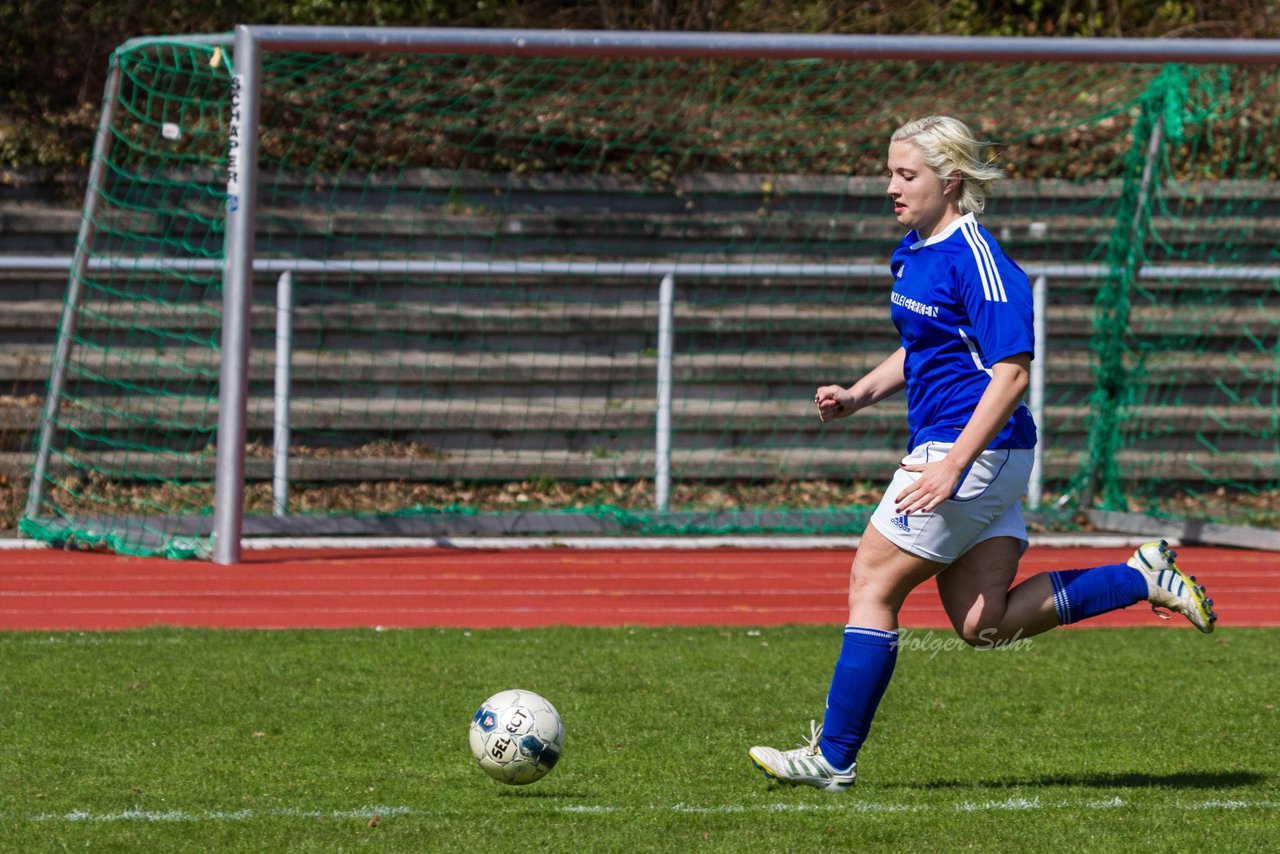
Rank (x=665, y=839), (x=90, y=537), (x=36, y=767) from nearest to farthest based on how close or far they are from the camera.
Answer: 1. (x=665, y=839)
2. (x=36, y=767)
3. (x=90, y=537)

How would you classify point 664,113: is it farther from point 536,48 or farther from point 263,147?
point 536,48

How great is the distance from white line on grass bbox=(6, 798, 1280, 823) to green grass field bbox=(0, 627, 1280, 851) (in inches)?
0.5

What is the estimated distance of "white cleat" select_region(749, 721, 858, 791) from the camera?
172 inches

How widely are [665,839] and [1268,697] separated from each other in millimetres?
3032

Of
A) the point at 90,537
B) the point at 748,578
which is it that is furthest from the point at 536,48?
the point at 90,537

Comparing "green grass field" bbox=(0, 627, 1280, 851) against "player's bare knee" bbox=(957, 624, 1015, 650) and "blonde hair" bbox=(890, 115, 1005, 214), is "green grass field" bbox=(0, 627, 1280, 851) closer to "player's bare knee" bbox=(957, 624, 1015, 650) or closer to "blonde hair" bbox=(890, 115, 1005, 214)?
"player's bare knee" bbox=(957, 624, 1015, 650)

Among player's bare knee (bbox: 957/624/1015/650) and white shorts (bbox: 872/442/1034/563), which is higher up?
white shorts (bbox: 872/442/1034/563)

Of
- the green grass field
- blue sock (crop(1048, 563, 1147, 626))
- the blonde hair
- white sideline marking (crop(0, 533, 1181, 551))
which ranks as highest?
the blonde hair

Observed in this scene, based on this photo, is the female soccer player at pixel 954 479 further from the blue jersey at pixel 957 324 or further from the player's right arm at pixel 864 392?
the player's right arm at pixel 864 392

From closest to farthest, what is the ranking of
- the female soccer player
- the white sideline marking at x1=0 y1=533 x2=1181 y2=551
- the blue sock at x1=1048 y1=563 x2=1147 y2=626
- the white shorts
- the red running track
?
the female soccer player < the white shorts < the blue sock at x1=1048 y1=563 x2=1147 y2=626 < the red running track < the white sideline marking at x1=0 y1=533 x2=1181 y2=551

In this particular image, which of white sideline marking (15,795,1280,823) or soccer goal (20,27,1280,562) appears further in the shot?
soccer goal (20,27,1280,562)

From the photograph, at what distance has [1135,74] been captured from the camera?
14023mm

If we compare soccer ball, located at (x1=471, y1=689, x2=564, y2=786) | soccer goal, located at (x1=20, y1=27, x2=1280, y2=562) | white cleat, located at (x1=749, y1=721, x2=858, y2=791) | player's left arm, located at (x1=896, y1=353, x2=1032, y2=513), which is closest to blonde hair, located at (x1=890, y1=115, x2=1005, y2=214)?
player's left arm, located at (x1=896, y1=353, x2=1032, y2=513)

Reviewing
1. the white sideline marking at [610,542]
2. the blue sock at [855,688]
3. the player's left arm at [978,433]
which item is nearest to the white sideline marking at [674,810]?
the blue sock at [855,688]
